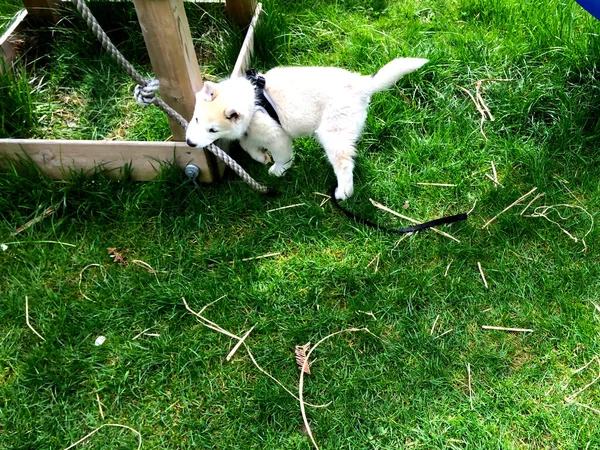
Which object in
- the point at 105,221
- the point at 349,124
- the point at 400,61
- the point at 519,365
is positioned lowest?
the point at 519,365

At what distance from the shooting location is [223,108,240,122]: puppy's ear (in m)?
2.30

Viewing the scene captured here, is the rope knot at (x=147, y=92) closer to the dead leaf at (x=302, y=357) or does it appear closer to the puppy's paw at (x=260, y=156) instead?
the puppy's paw at (x=260, y=156)

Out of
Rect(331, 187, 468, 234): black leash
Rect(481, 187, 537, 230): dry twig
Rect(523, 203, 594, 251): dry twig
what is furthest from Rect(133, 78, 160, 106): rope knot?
Rect(523, 203, 594, 251): dry twig

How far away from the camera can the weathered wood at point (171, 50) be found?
194 cm

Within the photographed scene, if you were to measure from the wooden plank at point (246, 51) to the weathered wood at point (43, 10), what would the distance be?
1281mm

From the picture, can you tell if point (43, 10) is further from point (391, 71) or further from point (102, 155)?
point (391, 71)

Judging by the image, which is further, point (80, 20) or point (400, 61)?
point (80, 20)

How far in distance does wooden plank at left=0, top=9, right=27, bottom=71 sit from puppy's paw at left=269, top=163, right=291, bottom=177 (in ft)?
5.67

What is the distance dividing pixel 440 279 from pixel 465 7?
211 cm

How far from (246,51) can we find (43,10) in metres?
1.41

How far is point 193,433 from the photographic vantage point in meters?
1.94

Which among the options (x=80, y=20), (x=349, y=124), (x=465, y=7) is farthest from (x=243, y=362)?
(x=465, y=7)

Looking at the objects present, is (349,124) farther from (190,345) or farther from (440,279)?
(190,345)

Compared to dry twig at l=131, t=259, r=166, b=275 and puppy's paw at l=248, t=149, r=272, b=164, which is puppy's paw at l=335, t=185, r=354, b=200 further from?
dry twig at l=131, t=259, r=166, b=275
